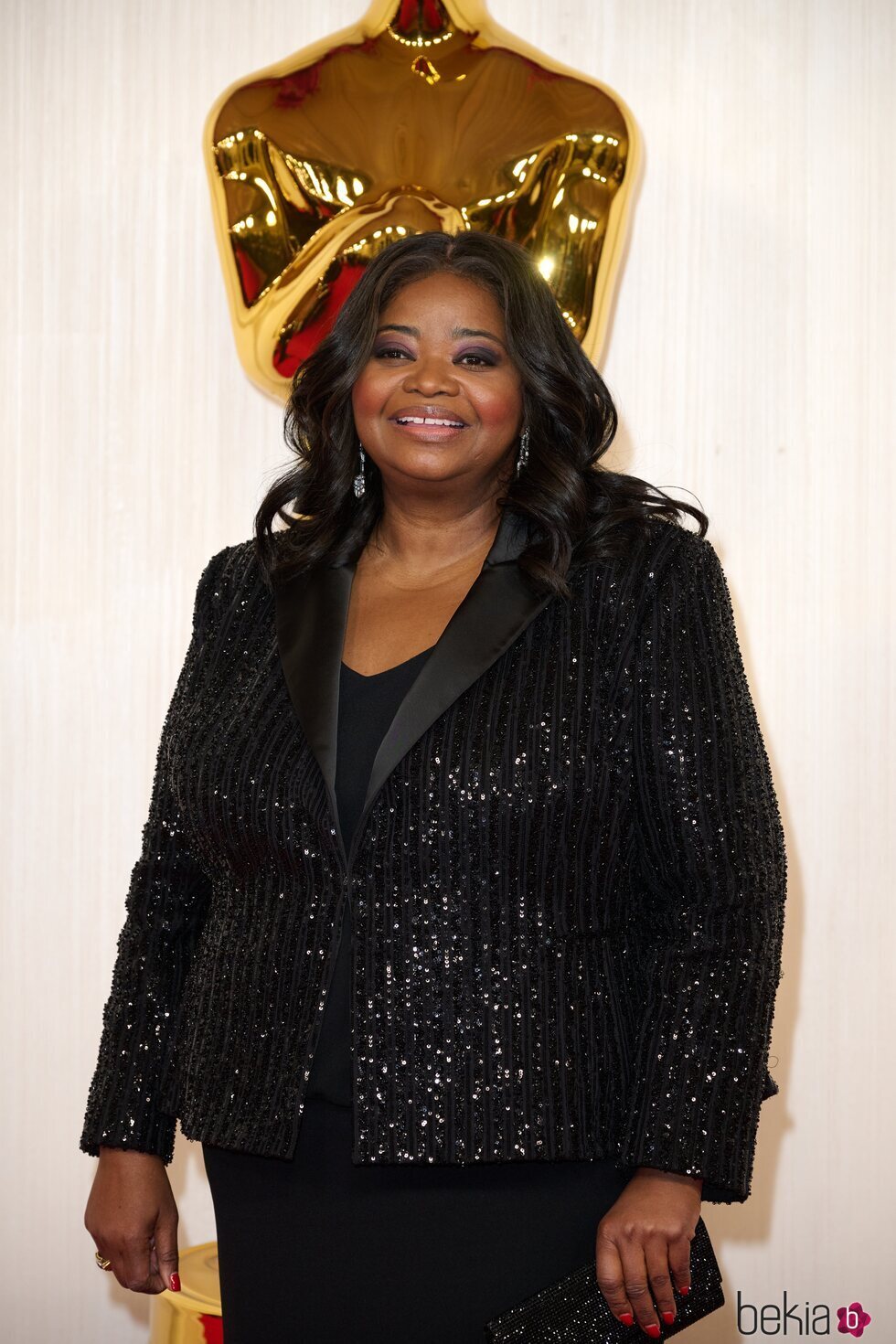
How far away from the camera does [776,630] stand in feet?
8.89

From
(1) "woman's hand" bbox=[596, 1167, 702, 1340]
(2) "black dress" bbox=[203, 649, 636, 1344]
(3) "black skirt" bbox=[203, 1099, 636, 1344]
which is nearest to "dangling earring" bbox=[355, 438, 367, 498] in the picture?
(2) "black dress" bbox=[203, 649, 636, 1344]

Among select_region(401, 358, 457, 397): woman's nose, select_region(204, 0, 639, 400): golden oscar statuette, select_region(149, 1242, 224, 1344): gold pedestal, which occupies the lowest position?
select_region(149, 1242, 224, 1344): gold pedestal

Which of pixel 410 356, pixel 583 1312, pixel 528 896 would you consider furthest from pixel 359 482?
pixel 583 1312

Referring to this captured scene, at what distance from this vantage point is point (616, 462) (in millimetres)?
2713

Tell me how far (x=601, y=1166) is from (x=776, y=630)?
1335 mm

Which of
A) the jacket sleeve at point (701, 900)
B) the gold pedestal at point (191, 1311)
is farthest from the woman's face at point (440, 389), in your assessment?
the gold pedestal at point (191, 1311)

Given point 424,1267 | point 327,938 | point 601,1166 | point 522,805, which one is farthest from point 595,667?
point 424,1267

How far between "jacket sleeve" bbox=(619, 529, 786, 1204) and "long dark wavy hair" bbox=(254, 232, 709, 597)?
141 mm

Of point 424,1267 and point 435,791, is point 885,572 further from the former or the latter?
point 424,1267

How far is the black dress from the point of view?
1543 mm

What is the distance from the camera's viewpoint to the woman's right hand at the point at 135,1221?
1.77 metres

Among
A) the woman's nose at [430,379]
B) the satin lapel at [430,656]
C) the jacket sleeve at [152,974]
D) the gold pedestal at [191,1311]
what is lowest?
the gold pedestal at [191,1311]

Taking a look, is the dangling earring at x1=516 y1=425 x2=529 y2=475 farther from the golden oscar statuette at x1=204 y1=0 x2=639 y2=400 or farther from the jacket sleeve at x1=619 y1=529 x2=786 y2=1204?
the golden oscar statuette at x1=204 y1=0 x2=639 y2=400

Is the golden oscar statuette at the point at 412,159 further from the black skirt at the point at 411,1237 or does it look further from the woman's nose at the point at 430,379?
the black skirt at the point at 411,1237
